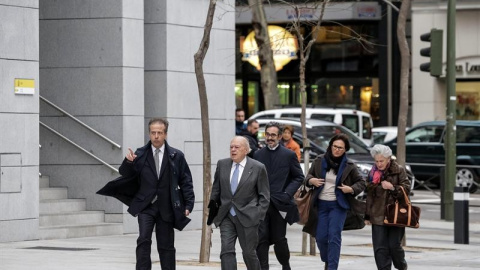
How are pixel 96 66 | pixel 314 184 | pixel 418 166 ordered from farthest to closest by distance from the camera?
pixel 418 166
pixel 96 66
pixel 314 184

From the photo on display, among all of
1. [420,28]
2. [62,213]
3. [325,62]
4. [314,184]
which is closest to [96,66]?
[62,213]

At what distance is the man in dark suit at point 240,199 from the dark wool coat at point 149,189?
0.59 metres

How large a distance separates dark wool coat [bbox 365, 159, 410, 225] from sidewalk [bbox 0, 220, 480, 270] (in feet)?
5.64

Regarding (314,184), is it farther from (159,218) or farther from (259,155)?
(159,218)

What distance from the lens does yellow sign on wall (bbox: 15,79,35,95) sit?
60.2 ft

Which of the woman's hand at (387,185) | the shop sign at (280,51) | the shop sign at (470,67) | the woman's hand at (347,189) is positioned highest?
the shop sign at (280,51)

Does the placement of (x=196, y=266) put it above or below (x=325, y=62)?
below

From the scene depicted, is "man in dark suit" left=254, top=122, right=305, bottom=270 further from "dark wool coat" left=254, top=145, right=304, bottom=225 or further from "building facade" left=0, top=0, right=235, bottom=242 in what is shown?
"building facade" left=0, top=0, right=235, bottom=242

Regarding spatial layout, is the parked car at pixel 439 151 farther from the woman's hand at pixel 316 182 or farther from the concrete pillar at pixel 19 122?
the woman's hand at pixel 316 182

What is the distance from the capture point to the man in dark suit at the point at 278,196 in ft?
44.9

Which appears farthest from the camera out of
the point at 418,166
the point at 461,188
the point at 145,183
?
the point at 418,166

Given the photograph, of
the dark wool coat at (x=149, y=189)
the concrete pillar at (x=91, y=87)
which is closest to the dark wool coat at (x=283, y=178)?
the dark wool coat at (x=149, y=189)

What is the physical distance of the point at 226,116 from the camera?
2255 centimetres

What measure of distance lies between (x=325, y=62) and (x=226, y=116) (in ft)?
93.8
